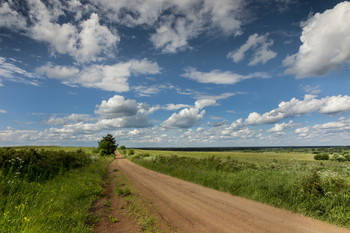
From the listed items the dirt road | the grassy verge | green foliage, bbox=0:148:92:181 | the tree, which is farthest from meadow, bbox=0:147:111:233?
the tree

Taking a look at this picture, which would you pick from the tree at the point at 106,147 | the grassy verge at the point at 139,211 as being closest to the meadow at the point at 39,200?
the grassy verge at the point at 139,211

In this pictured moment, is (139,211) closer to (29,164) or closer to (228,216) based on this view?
(228,216)

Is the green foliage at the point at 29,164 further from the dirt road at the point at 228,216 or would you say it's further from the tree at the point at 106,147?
the tree at the point at 106,147

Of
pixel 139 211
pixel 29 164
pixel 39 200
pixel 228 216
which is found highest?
pixel 29 164

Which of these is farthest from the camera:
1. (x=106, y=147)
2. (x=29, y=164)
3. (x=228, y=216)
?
(x=106, y=147)

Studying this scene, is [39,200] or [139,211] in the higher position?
[39,200]

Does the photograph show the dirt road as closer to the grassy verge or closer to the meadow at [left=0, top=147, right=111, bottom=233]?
the grassy verge

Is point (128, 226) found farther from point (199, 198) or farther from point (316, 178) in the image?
point (316, 178)

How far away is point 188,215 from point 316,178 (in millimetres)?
6810

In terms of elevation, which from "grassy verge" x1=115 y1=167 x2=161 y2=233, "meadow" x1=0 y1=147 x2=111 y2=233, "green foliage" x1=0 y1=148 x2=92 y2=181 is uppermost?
"green foliage" x1=0 y1=148 x2=92 y2=181

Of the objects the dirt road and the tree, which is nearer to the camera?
the dirt road

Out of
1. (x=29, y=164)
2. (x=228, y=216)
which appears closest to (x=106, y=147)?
(x=29, y=164)

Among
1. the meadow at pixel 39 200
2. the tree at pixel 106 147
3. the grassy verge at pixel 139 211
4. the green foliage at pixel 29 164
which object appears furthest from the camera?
the tree at pixel 106 147

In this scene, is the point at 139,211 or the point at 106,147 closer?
the point at 139,211
